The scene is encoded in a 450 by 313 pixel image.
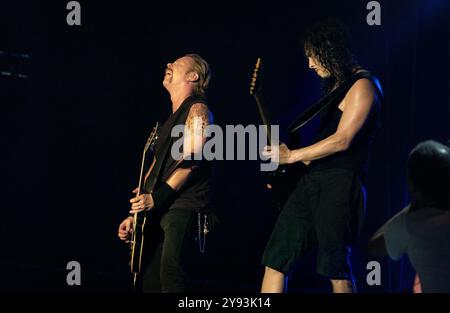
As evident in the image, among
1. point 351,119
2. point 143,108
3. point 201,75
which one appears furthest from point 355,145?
point 143,108

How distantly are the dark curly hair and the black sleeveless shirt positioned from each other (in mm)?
821

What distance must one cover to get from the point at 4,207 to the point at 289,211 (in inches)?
191

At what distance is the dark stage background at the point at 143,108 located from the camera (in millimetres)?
6359

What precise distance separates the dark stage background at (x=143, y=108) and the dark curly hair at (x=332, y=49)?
201 cm

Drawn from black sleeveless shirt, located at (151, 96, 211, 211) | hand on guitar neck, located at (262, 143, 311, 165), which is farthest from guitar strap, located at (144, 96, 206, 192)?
hand on guitar neck, located at (262, 143, 311, 165)

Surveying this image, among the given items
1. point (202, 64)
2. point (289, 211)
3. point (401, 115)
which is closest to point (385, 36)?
point (401, 115)

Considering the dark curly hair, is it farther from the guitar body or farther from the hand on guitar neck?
the guitar body

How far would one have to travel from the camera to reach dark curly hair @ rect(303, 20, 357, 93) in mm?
4410

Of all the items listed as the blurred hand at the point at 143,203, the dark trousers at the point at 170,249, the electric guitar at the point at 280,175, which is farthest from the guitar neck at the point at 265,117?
the blurred hand at the point at 143,203

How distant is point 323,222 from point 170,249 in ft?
3.23

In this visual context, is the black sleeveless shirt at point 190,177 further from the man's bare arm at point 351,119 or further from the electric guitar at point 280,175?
the man's bare arm at point 351,119

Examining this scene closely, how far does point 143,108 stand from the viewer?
7461mm

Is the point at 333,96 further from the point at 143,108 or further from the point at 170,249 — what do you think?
the point at 143,108
